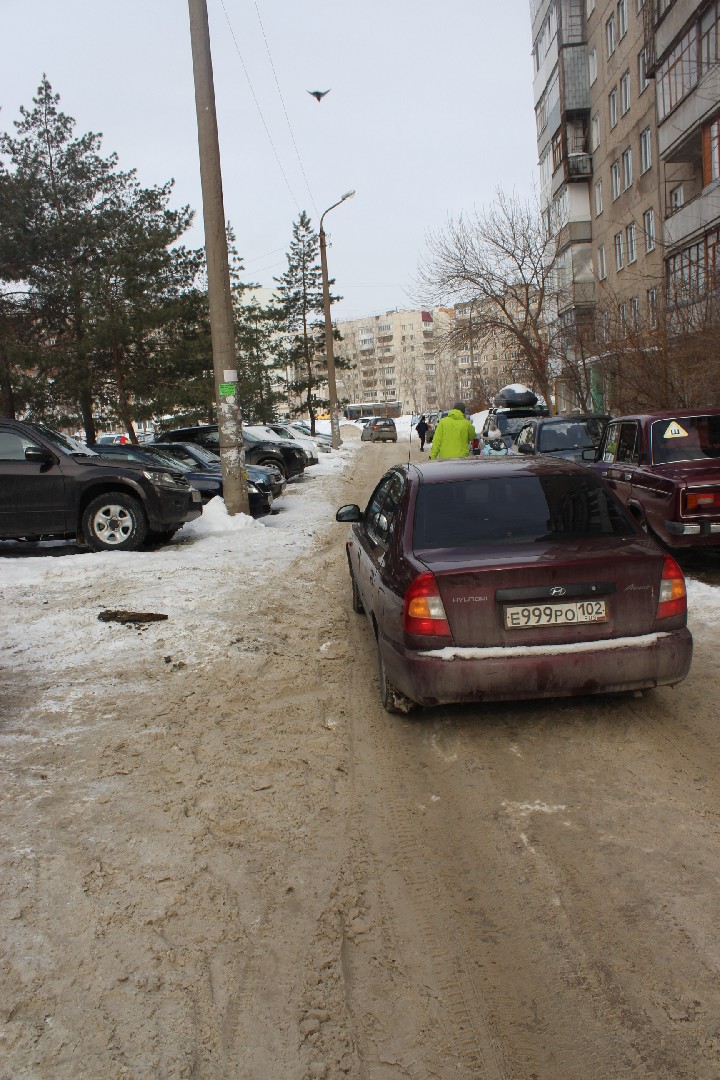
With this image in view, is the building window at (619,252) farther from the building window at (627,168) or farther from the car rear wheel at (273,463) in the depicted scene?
the car rear wheel at (273,463)

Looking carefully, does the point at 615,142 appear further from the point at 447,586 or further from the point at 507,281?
the point at 447,586

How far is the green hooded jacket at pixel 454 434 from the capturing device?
39.4 feet

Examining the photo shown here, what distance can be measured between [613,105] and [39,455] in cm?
3276

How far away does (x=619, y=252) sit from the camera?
112 ft

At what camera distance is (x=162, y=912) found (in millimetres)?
2947

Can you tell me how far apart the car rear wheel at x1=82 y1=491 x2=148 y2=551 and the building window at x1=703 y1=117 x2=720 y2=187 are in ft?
63.1

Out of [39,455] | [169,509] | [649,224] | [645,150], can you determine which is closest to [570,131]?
[645,150]

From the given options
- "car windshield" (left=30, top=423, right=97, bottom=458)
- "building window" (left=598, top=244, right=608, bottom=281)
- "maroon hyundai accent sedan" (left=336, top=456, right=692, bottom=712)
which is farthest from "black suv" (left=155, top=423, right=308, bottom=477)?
"building window" (left=598, top=244, right=608, bottom=281)

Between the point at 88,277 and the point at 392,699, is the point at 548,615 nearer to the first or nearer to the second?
the point at 392,699

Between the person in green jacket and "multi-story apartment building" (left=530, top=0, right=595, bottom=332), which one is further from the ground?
"multi-story apartment building" (left=530, top=0, right=595, bottom=332)

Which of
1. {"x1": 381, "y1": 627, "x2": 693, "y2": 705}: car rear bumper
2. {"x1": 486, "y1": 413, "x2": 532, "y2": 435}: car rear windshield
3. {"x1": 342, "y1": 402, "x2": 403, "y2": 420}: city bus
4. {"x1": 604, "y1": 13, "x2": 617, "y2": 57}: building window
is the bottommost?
{"x1": 381, "y1": 627, "x2": 693, "y2": 705}: car rear bumper

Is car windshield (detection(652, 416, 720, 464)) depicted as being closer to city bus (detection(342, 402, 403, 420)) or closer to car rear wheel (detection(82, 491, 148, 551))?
car rear wheel (detection(82, 491, 148, 551))

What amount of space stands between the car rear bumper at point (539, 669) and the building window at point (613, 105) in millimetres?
35831

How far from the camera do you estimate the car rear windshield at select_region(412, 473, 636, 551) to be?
473cm
